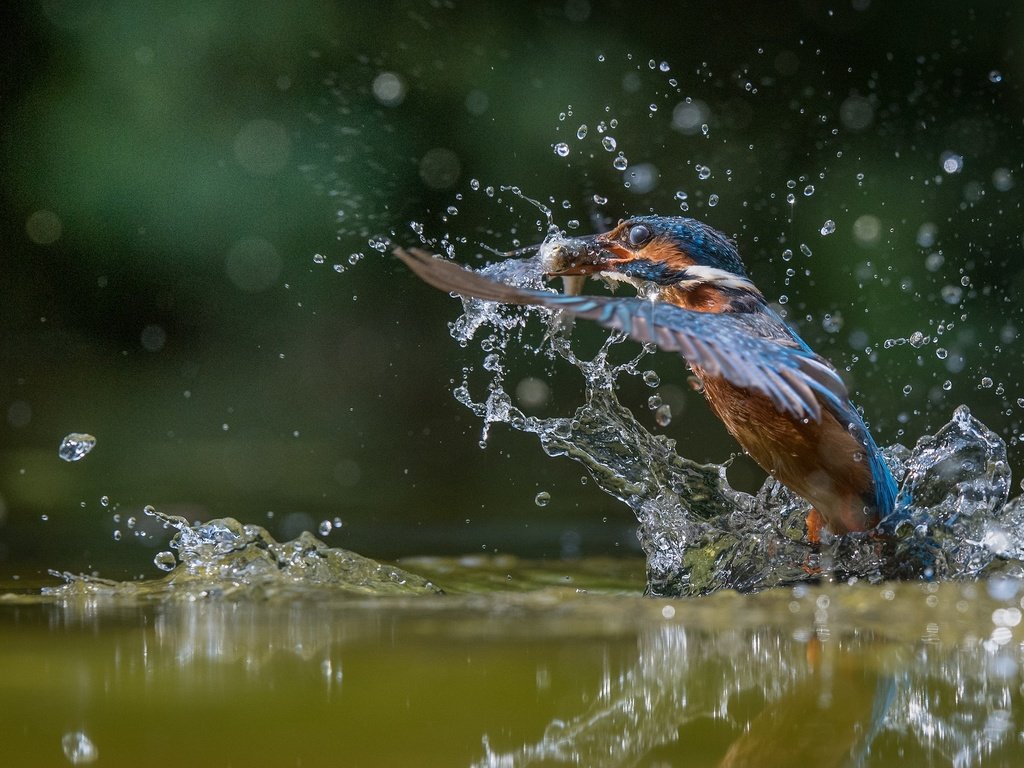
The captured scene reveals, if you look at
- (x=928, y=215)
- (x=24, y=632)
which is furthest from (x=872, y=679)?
(x=928, y=215)

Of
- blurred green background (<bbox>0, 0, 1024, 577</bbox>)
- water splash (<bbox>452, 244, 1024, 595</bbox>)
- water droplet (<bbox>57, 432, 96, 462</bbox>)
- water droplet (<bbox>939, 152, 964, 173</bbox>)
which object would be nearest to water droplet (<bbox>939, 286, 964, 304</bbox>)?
blurred green background (<bbox>0, 0, 1024, 577</bbox>)

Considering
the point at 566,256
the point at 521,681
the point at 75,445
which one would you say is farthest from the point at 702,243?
the point at 75,445

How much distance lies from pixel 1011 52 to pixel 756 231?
1.57 m

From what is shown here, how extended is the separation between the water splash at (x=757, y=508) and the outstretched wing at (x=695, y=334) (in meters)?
0.34

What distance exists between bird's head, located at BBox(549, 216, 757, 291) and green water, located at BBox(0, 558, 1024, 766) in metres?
0.87

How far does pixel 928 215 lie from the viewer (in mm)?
6234

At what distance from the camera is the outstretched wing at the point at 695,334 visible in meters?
2.04

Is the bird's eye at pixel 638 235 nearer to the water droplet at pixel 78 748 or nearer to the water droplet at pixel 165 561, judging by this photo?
the water droplet at pixel 165 561

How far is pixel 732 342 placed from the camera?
7.34ft

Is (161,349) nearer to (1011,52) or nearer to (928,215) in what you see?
(928,215)

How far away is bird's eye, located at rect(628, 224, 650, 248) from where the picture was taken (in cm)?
284

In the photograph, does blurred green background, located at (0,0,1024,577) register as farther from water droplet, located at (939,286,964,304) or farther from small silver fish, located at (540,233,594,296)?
small silver fish, located at (540,233,594,296)

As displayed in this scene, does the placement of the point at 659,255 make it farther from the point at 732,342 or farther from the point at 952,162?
the point at 952,162

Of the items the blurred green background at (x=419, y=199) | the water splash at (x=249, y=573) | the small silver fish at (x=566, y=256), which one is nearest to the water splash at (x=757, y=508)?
the small silver fish at (x=566, y=256)
